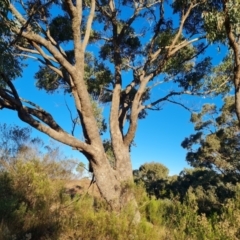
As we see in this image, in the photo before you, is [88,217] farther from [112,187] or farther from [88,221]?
[112,187]

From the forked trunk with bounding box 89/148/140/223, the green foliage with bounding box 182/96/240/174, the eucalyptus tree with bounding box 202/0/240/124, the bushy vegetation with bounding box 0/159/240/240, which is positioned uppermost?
the green foliage with bounding box 182/96/240/174

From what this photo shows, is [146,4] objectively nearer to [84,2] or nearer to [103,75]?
[84,2]

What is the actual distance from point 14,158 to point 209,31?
275 inches

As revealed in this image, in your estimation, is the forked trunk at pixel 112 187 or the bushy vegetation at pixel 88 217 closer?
the bushy vegetation at pixel 88 217

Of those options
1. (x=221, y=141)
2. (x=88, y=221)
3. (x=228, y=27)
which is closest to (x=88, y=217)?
(x=88, y=221)

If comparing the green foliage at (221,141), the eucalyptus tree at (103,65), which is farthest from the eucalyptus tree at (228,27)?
the green foliage at (221,141)

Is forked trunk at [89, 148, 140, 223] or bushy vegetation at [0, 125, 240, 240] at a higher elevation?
forked trunk at [89, 148, 140, 223]

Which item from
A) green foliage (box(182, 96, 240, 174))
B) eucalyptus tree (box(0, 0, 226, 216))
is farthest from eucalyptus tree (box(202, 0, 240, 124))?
green foliage (box(182, 96, 240, 174))

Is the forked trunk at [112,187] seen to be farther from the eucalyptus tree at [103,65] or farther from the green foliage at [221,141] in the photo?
the green foliage at [221,141]

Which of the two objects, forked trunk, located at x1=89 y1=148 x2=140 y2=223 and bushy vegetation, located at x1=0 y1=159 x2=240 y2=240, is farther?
forked trunk, located at x1=89 y1=148 x2=140 y2=223

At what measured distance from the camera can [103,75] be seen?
38.9ft

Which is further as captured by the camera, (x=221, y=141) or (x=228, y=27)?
(x=221, y=141)

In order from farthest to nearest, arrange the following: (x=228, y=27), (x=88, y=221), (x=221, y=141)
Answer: (x=221, y=141)
(x=228, y=27)
(x=88, y=221)

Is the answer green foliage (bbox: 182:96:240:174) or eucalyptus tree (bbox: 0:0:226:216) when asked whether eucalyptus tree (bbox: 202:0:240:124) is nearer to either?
eucalyptus tree (bbox: 0:0:226:216)
